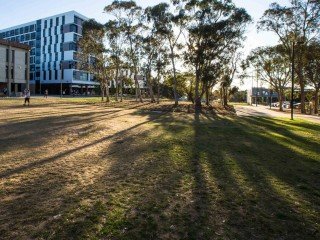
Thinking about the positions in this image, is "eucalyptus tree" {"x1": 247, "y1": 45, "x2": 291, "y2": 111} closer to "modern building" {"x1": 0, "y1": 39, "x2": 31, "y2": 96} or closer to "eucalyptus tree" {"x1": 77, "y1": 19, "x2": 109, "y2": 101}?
"eucalyptus tree" {"x1": 77, "y1": 19, "x2": 109, "y2": 101}

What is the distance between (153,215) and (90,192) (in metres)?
1.51

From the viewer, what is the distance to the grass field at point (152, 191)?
447 cm

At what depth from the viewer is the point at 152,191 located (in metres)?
6.06

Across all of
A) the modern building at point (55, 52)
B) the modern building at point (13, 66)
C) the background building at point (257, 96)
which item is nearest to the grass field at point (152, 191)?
the modern building at point (13, 66)

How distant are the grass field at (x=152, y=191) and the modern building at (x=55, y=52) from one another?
257 feet

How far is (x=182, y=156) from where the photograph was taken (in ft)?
30.7

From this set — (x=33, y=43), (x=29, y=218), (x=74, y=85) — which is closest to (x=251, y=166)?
(x=29, y=218)

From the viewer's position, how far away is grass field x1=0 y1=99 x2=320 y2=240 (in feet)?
14.7

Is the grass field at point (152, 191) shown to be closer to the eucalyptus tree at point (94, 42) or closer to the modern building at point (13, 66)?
the eucalyptus tree at point (94, 42)

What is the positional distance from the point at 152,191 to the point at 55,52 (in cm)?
9128

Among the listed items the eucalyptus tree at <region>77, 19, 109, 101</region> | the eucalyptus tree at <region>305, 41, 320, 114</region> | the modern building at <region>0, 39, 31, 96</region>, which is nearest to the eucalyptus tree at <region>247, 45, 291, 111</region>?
the eucalyptus tree at <region>305, 41, 320, 114</region>

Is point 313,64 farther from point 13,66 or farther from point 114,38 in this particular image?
point 13,66

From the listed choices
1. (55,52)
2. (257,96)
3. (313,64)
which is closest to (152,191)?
(313,64)

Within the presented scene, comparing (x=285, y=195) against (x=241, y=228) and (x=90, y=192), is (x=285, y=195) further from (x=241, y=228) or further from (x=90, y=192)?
(x=90, y=192)
